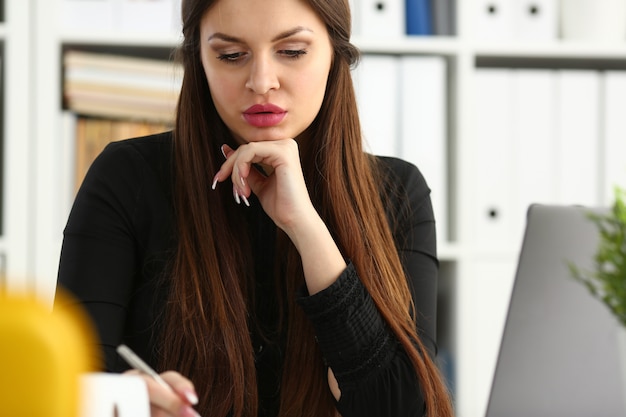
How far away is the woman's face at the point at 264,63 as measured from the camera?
1274 mm

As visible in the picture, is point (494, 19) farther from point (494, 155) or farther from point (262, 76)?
point (262, 76)

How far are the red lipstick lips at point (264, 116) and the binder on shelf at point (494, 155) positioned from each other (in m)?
0.93

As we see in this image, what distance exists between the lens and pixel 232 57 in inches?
51.6

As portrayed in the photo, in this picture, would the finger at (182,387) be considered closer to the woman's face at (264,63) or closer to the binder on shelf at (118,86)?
the woman's face at (264,63)

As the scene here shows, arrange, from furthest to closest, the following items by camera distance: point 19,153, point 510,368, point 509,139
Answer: point 509,139, point 19,153, point 510,368

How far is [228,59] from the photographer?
1.31 meters

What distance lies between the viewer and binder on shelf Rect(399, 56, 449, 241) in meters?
2.11

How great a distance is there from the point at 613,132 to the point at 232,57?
3.98ft

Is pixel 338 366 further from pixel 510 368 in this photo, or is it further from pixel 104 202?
pixel 104 202

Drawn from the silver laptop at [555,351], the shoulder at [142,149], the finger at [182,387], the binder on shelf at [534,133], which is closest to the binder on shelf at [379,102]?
the binder on shelf at [534,133]

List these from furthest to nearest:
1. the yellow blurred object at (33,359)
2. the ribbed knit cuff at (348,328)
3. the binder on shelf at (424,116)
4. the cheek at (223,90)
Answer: the binder on shelf at (424,116), the cheek at (223,90), the ribbed knit cuff at (348,328), the yellow blurred object at (33,359)

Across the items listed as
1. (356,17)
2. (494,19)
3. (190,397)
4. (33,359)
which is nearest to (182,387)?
(190,397)

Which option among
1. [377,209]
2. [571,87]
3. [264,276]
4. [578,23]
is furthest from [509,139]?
[264,276]

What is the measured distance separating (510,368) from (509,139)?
119 centimetres
